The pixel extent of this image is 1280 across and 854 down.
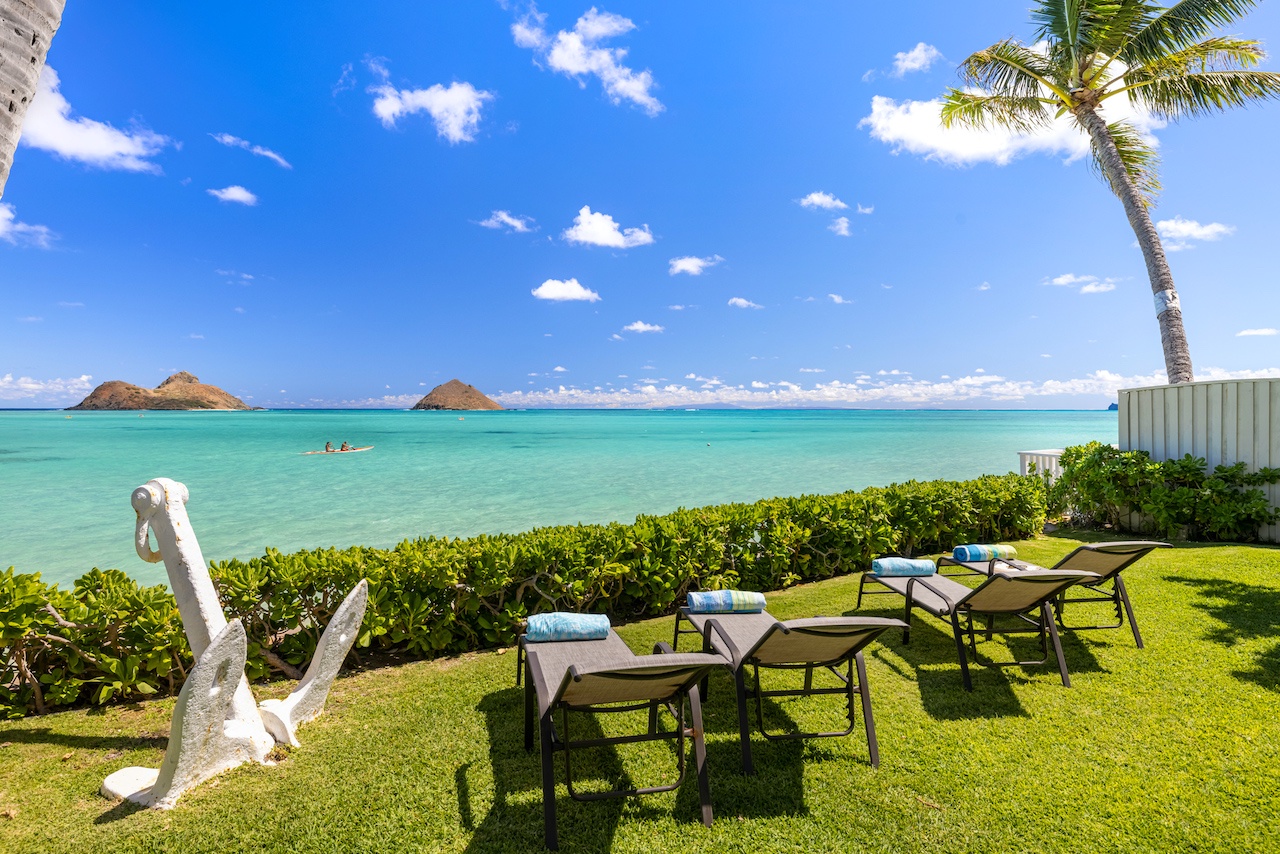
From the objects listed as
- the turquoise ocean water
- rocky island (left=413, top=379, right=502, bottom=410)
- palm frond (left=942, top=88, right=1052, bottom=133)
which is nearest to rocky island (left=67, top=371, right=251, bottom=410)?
rocky island (left=413, top=379, right=502, bottom=410)

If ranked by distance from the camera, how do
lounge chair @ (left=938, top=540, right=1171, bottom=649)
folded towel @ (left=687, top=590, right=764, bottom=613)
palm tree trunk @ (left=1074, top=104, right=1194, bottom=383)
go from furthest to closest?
palm tree trunk @ (left=1074, top=104, right=1194, bottom=383) < lounge chair @ (left=938, top=540, right=1171, bottom=649) < folded towel @ (left=687, top=590, right=764, bottom=613)

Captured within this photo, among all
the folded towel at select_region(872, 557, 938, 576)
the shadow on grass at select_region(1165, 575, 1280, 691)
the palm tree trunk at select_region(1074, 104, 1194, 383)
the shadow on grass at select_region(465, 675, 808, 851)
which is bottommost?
the shadow on grass at select_region(465, 675, 808, 851)

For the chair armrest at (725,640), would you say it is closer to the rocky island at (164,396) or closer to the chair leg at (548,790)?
the chair leg at (548,790)

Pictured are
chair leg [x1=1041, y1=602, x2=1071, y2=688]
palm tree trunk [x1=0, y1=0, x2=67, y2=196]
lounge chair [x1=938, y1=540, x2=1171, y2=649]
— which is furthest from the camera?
lounge chair [x1=938, y1=540, x2=1171, y2=649]

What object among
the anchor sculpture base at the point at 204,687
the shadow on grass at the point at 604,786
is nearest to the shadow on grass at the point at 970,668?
the shadow on grass at the point at 604,786

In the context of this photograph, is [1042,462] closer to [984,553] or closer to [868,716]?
[984,553]

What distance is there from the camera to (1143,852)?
234 centimetres

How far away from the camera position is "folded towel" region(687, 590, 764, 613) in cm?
406

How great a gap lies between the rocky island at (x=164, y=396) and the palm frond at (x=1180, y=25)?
19459cm

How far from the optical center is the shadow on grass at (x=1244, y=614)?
391 centimetres

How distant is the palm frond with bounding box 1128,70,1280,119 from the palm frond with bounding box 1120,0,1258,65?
0.53 meters

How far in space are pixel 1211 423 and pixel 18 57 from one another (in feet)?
38.8

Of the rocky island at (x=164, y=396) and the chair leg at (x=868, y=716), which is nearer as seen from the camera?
the chair leg at (x=868, y=716)

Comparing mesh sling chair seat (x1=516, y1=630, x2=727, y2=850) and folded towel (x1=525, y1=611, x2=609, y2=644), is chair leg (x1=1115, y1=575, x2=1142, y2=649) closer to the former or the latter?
mesh sling chair seat (x1=516, y1=630, x2=727, y2=850)
